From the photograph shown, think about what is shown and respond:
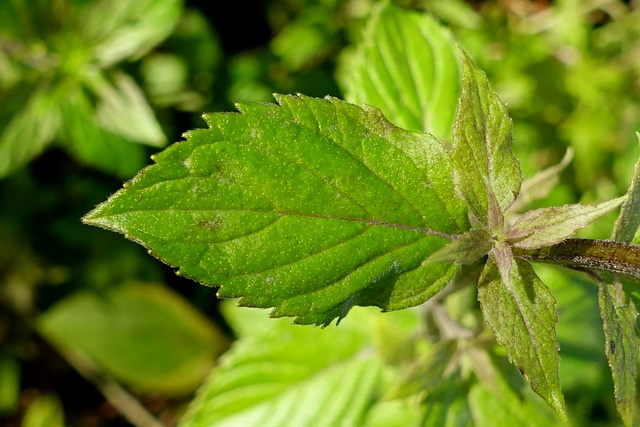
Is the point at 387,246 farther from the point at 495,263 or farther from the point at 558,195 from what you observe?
the point at 558,195

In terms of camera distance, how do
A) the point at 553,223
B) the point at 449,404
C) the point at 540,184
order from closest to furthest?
the point at 553,223 < the point at 540,184 < the point at 449,404

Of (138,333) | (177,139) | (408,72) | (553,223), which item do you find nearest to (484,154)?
(553,223)

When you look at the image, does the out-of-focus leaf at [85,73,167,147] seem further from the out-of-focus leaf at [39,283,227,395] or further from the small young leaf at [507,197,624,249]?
the small young leaf at [507,197,624,249]

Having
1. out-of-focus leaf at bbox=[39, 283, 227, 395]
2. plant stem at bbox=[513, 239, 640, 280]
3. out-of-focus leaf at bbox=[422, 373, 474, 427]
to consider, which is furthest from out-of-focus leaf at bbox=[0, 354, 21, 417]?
plant stem at bbox=[513, 239, 640, 280]

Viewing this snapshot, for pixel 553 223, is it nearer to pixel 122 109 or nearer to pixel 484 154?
pixel 484 154

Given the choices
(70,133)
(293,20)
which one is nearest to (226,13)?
(293,20)

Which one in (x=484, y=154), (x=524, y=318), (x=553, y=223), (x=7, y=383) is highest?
(x=484, y=154)

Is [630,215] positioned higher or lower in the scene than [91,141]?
lower
